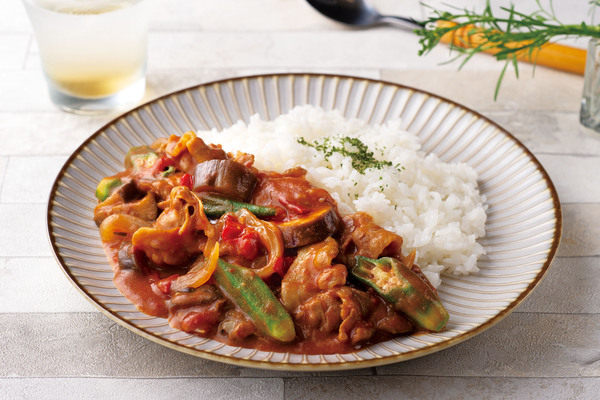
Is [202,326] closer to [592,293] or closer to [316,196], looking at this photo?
[316,196]

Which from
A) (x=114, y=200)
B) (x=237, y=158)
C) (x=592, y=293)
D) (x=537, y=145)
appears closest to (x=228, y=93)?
(x=237, y=158)

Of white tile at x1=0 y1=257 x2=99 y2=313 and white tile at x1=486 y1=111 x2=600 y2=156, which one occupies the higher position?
white tile at x1=486 y1=111 x2=600 y2=156

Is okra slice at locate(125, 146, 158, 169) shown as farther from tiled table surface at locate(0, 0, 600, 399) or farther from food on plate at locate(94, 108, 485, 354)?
tiled table surface at locate(0, 0, 600, 399)

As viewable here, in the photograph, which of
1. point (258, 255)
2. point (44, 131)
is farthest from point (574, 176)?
point (44, 131)

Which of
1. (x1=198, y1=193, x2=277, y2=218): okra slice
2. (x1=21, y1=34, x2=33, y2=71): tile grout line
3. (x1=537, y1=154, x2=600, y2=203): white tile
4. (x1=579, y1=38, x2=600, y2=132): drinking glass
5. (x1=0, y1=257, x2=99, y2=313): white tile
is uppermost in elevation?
(x1=579, y1=38, x2=600, y2=132): drinking glass

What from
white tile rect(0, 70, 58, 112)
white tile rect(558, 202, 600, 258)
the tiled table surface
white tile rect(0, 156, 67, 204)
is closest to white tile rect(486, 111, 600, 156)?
the tiled table surface

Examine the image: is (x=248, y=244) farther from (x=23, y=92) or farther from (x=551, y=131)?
(x=23, y=92)
